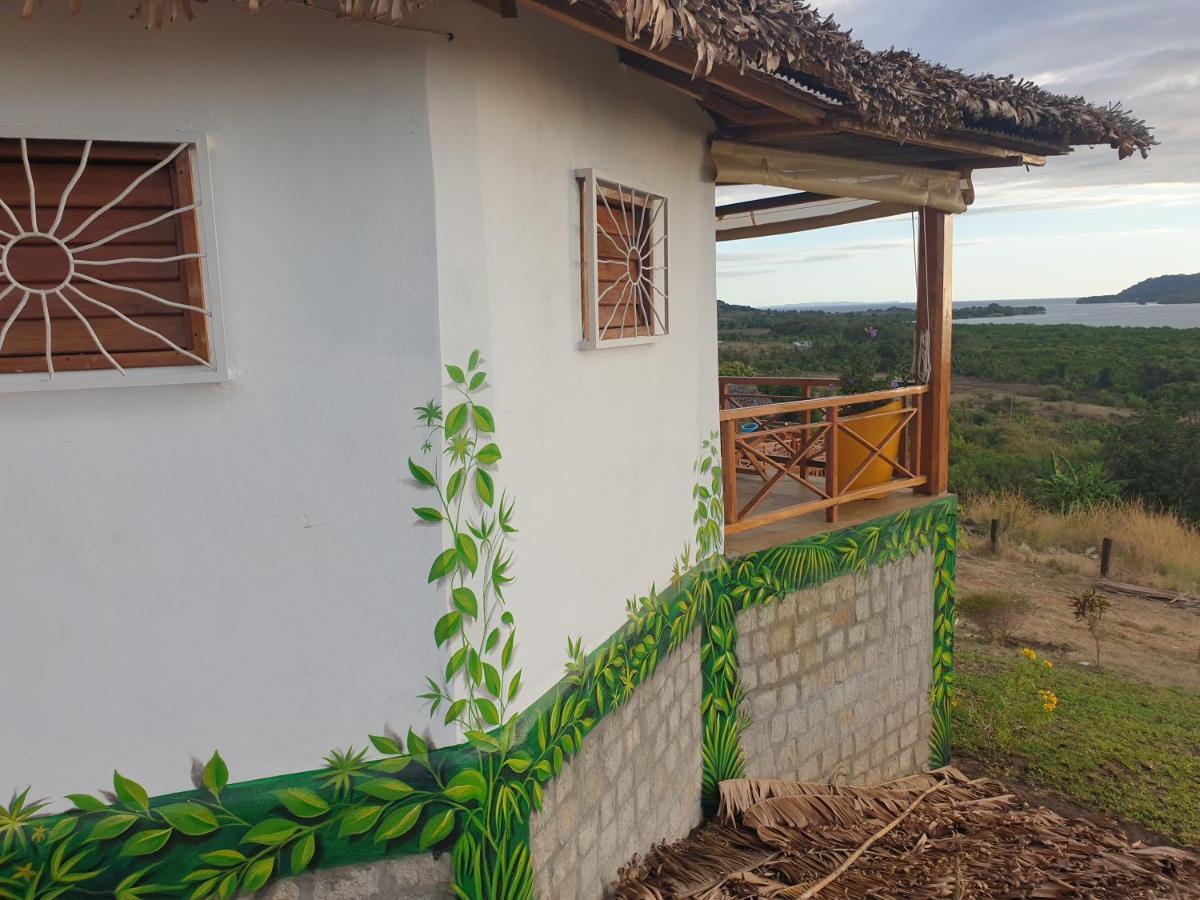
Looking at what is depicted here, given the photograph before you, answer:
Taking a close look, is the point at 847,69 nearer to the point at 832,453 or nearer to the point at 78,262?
the point at 832,453

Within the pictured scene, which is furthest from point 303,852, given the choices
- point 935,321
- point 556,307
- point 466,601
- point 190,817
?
point 935,321

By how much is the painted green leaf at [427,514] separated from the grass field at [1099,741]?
22.5 ft

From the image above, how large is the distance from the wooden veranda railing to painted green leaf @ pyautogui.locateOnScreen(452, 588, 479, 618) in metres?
2.73

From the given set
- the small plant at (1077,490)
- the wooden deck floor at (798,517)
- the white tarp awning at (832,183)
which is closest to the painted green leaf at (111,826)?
the wooden deck floor at (798,517)

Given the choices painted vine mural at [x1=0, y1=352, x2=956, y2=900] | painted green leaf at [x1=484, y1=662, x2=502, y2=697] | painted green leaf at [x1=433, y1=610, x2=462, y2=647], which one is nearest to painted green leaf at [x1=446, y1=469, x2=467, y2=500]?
painted vine mural at [x1=0, y1=352, x2=956, y2=900]

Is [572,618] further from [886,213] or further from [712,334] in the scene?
[886,213]

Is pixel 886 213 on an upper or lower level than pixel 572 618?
upper

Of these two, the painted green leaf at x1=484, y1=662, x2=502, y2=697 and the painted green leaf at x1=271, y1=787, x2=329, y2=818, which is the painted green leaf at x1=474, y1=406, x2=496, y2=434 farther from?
the painted green leaf at x1=271, y1=787, x2=329, y2=818

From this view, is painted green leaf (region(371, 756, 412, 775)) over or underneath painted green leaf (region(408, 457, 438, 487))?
underneath

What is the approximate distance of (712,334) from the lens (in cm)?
521

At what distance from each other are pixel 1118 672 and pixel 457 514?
1058 cm

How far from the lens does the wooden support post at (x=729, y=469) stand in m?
5.51

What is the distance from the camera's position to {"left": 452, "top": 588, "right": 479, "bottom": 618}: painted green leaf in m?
2.95

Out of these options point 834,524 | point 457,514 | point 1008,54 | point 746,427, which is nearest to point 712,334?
point 834,524
